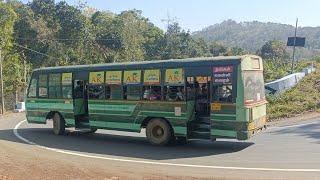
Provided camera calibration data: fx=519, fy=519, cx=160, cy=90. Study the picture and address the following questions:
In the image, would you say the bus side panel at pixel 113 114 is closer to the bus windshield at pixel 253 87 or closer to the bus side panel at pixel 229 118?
the bus side panel at pixel 229 118

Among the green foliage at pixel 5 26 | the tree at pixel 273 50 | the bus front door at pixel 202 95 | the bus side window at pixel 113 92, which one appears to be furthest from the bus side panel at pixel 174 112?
the tree at pixel 273 50

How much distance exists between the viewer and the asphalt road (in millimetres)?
12062

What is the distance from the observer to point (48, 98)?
21453 mm

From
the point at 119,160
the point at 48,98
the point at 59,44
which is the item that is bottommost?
the point at 119,160

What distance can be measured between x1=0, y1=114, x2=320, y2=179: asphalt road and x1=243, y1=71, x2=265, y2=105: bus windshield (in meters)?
1.46

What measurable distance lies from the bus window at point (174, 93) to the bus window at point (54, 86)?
587 cm

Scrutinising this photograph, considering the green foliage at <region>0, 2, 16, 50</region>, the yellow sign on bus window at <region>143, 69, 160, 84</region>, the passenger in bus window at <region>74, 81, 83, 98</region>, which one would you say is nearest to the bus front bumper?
the yellow sign on bus window at <region>143, 69, 160, 84</region>

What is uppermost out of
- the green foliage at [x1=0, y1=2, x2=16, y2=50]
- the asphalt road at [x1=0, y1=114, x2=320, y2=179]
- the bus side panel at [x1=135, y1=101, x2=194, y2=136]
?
the green foliage at [x1=0, y1=2, x2=16, y2=50]

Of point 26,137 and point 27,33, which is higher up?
point 27,33

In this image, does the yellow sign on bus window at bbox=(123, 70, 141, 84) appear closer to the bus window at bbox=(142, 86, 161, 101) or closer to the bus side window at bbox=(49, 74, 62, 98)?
the bus window at bbox=(142, 86, 161, 101)

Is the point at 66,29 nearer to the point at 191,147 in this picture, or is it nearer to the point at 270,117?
the point at 270,117

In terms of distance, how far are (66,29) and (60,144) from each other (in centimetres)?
4820

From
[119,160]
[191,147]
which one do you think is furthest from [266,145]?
[119,160]

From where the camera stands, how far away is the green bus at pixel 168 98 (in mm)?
15320
